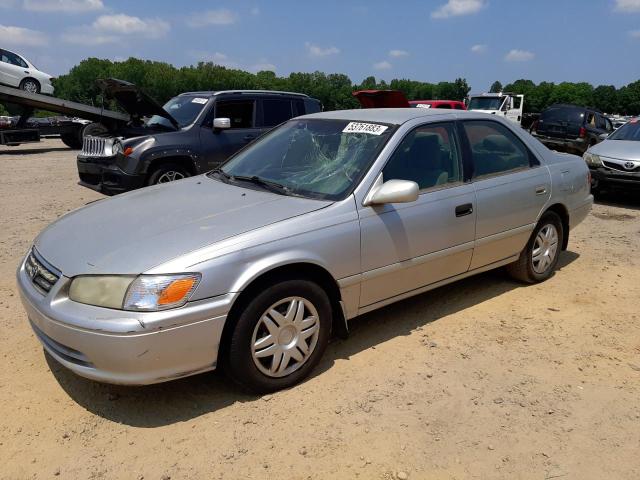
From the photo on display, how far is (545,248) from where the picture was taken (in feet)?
16.1

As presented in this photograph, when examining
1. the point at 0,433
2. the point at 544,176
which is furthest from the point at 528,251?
the point at 0,433

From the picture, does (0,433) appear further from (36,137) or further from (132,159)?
(36,137)

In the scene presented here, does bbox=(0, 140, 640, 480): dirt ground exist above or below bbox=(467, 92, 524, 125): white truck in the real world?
below

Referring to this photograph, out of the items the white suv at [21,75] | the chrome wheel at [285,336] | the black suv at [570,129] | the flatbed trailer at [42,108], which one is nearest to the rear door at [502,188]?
the chrome wheel at [285,336]

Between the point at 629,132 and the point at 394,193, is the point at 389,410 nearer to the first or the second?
the point at 394,193

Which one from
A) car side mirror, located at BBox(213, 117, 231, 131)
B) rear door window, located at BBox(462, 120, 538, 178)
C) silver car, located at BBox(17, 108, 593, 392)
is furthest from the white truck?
silver car, located at BBox(17, 108, 593, 392)

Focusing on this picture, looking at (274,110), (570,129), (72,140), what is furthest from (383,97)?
(72,140)

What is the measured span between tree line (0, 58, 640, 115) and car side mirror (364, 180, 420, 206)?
74562mm

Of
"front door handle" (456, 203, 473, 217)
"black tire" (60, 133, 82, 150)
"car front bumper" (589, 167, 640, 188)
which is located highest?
"front door handle" (456, 203, 473, 217)

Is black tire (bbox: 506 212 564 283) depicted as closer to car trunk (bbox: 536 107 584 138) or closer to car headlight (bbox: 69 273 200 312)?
car headlight (bbox: 69 273 200 312)

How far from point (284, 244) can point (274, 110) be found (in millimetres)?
6087

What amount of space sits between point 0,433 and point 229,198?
6.03 feet

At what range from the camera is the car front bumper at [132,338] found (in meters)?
2.63

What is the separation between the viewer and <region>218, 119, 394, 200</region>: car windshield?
3.54 metres
